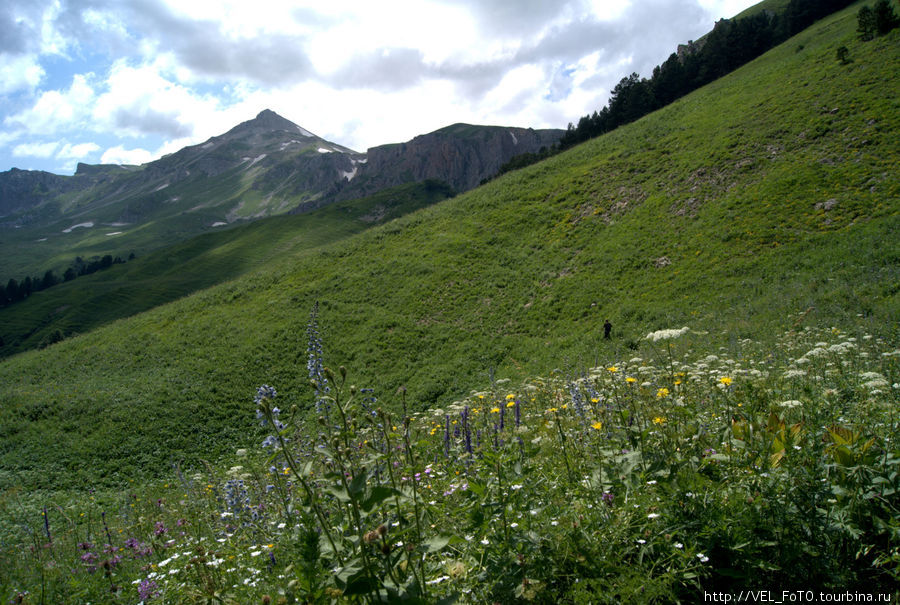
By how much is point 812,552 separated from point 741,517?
15.8 inches

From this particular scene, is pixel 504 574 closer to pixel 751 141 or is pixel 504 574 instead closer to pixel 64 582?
pixel 64 582

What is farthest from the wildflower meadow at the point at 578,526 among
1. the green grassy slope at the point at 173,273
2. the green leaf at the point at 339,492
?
the green grassy slope at the point at 173,273

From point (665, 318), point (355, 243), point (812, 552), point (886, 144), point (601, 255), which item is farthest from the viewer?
point (355, 243)

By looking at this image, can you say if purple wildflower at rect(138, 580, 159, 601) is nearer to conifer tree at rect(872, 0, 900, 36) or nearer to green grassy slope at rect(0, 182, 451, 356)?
conifer tree at rect(872, 0, 900, 36)

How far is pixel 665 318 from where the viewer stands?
20.5m

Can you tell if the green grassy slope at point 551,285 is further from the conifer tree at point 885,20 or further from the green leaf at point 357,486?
the green leaf at point 357,486

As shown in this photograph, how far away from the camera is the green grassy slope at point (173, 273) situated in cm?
7300

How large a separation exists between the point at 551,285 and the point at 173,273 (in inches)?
3392

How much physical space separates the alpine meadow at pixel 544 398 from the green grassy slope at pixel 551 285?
218 millimetres

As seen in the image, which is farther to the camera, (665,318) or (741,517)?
(665,318)

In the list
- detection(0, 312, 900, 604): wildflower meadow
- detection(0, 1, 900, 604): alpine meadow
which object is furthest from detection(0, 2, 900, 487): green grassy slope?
detection(0, 312, 900, 604): wildflower meadow

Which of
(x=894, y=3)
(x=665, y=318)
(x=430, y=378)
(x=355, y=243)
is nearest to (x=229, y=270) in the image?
(x=355, y=243)

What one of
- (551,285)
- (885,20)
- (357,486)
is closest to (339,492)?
(357,486)

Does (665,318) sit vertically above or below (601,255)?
below
